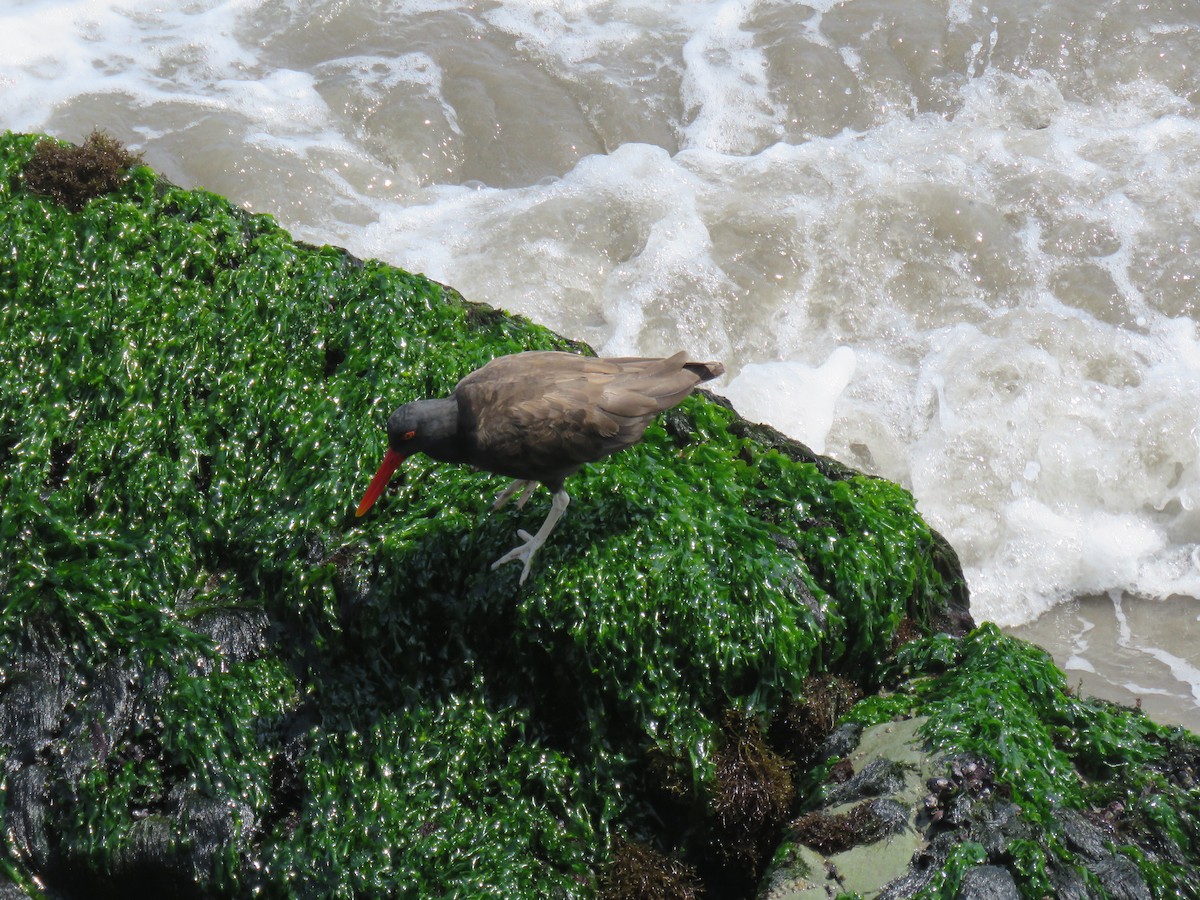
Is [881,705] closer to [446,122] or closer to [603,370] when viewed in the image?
[603,370]

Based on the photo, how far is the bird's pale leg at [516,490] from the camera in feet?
14.5

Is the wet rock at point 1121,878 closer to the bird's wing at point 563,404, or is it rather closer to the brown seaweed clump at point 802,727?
the brown seaweed clump at point 802,727

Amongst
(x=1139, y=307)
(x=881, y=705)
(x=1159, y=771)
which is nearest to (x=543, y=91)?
(x=1139, y=307)

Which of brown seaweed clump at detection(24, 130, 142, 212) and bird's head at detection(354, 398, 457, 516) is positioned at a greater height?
brown seaweed clump at detection(24, 130, 142, 212)

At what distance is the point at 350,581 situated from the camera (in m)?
4.14

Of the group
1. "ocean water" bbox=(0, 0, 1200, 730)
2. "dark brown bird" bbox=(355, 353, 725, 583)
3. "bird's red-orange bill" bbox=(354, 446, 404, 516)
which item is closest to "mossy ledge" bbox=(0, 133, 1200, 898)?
"bird's red-orange bill" bbox=(354, 446, 404, 516)

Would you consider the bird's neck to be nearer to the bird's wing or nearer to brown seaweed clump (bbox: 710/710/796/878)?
the bird's wing

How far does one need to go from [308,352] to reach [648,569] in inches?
75.6

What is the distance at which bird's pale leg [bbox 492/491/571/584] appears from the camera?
13.4 feet

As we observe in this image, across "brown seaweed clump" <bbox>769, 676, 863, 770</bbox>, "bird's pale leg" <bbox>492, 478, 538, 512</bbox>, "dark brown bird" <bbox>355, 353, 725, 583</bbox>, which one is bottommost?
"brown seaweed clump" <bbox>769, 676, 863, 770</bbox>

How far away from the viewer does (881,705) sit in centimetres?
400

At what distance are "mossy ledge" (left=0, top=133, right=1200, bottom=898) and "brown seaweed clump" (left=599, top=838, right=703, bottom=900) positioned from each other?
0.04 ft

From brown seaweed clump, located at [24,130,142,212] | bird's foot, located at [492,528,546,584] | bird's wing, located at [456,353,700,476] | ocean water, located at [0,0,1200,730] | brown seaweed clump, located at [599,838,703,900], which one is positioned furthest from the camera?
ocean water, located at [0,0,1200,730]

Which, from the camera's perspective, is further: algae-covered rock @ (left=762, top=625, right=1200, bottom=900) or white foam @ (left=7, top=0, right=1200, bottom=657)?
white foam @ (left=7, top=0, right=1200, bottom=657)
